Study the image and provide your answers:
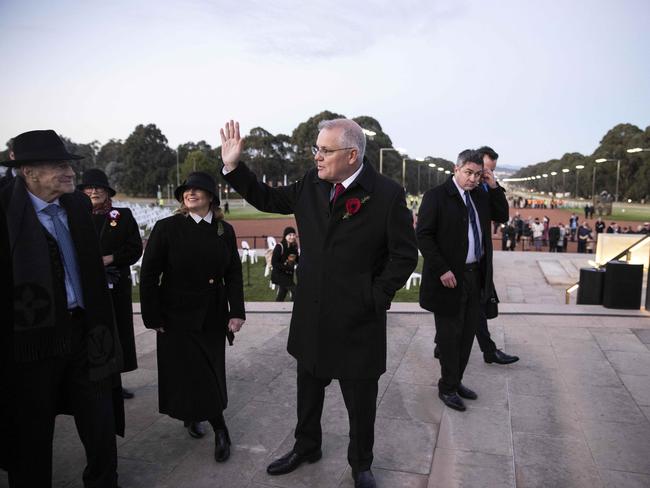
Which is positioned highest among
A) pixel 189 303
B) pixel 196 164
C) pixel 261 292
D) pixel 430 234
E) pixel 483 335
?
pixel 196 164

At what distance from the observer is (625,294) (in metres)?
6.86

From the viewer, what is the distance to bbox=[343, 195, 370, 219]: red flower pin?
2600mm

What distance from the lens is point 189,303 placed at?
10.5 feet

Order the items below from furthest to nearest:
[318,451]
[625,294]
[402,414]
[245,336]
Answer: [625,294] → [245,336] → [402,414] → [318,451]

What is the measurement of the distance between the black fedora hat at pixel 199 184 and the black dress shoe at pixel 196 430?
1516 millimetres

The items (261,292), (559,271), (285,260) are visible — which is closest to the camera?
(285,260)

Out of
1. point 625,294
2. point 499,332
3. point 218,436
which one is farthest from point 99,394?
point 625,294

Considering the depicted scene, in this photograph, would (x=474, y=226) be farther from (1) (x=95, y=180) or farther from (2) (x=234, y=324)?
(1) (x=95, y=180)

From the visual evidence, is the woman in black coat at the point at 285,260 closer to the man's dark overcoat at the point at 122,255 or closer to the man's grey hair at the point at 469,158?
the man's dark overcoat at the point at 122,255

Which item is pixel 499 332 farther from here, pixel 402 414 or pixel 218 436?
pixel 218 436

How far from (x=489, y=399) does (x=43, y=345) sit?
3.20 meters

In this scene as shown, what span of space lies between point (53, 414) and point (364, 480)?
1.61 metres

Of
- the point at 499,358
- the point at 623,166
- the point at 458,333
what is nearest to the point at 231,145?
the point at 458,333

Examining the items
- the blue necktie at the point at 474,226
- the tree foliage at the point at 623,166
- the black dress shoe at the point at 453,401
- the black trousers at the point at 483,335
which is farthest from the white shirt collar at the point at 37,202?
the tree foliage at the point at 623,166
